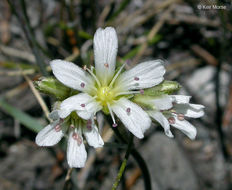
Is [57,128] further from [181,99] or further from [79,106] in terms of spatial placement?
[181,99]

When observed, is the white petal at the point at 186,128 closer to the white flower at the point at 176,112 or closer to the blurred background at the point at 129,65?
the white flower at the point at 176,112

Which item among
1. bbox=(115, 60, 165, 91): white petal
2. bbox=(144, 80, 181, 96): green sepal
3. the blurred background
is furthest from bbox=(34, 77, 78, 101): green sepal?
the blurred background

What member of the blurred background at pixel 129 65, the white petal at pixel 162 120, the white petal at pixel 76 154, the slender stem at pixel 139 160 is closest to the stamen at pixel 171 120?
the white petal at pixel 162 120

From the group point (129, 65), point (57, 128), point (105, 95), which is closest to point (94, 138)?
point (57, 128)

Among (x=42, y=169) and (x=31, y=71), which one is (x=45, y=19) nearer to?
(x=31, y=71)

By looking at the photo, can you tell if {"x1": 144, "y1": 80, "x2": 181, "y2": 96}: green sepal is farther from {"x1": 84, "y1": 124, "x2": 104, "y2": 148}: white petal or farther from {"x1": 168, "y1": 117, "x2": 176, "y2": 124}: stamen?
{"x1": 84, "y1": 124, "x2": 104, "y2": 148}: white petal

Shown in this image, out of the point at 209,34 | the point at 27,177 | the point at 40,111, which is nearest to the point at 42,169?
the point at 27,177

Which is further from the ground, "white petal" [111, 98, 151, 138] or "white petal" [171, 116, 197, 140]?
"white petal" [111, 98, 151, 138]
